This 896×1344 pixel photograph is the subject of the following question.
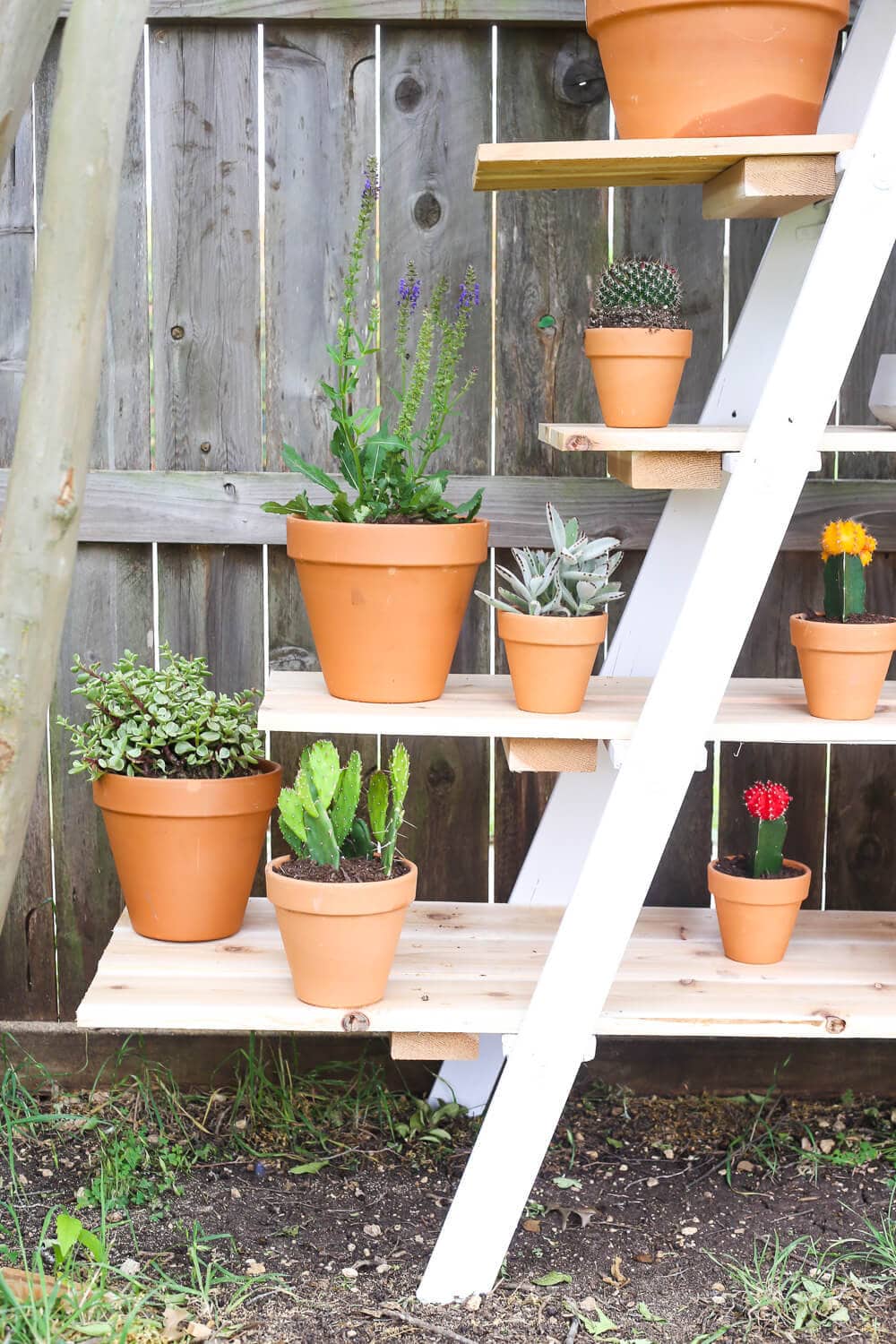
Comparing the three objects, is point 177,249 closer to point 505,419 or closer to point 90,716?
point 505,419

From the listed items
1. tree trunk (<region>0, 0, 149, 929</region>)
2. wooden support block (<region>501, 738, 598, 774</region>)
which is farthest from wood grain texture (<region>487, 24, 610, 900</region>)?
tree trunk (<region>0, 0, 149, 929</region>)

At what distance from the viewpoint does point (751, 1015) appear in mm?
1971

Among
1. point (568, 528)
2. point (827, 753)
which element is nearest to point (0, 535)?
point (568, 528)

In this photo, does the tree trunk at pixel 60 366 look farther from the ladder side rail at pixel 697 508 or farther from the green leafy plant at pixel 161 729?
the ladder side rail at pixel 697 508

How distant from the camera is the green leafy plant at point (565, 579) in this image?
78.0 inches

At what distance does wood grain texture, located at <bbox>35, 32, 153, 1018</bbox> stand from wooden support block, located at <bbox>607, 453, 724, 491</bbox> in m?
0.97

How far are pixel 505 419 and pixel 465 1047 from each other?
3.66ft

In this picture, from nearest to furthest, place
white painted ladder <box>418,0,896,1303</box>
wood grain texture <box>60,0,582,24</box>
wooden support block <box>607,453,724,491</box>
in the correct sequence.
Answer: white painted ladder <box>418,0,896,1303</box>
wooden support block <box>607,453,724,491</box>
wood grain texture <box>60,0,582,24</box>

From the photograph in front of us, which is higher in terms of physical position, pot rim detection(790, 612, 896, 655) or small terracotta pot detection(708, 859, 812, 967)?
pot rim detection(790, 612, 896, 655)

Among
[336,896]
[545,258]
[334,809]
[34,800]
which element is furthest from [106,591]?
[545,258]

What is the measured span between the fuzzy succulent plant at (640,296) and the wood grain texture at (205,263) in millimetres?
732

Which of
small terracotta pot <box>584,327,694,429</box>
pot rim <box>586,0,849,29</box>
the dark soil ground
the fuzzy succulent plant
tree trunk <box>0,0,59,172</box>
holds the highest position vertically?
pot rim <box>586,0,849,29</box>

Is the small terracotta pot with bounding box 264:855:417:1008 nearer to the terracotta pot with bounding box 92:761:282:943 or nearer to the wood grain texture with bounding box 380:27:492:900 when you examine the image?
the terracotta pot with bounding box 92:761:282:943

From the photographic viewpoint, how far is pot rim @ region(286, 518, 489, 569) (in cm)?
194
